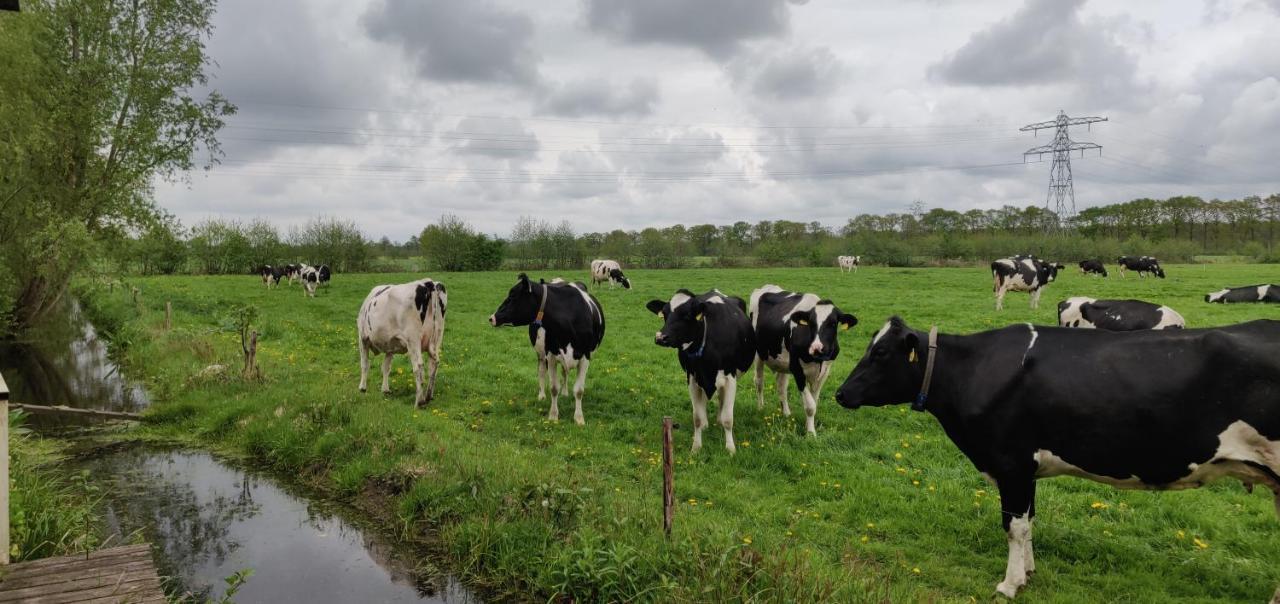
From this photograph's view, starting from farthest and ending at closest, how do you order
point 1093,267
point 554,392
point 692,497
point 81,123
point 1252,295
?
point 1093,267, point 1252,295, point 81,123, point 554,392, point 692,497

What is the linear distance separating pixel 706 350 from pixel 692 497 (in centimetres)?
222

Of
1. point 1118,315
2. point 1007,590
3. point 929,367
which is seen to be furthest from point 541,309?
point 1118,315

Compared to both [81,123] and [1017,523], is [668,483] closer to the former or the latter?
[1017,523]

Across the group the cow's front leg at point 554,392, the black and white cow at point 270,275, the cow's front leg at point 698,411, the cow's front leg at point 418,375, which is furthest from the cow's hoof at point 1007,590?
the black and white cow at point 270,275

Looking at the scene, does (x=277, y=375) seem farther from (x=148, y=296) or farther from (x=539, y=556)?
(x=148, y=296)

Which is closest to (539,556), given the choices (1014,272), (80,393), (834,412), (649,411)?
(649,411)

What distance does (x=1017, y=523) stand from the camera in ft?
16.6

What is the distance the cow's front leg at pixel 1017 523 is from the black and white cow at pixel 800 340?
10.5ft

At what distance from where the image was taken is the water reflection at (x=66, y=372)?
41.0ft

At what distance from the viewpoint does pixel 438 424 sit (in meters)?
9.31

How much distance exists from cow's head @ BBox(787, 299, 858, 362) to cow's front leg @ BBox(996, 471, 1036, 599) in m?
3.37

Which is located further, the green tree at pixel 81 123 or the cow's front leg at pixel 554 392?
the green tree at pixel 81 123

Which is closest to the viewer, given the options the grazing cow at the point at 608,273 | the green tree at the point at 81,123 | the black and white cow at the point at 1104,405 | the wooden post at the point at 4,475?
the wooden post at the point at 4,475

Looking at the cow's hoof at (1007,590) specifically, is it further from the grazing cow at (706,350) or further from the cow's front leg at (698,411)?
the cow's front leg at (698,411)
